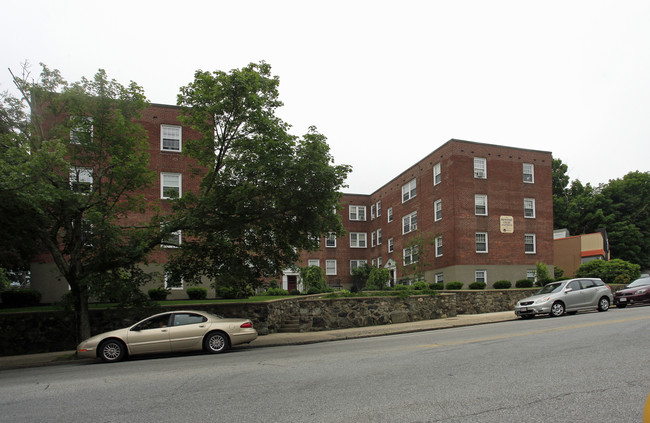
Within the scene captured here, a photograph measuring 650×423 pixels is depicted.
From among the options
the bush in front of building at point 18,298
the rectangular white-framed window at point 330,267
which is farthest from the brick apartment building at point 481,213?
the bush in front of building at point 18,298

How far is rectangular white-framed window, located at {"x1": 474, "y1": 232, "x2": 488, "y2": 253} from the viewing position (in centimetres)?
3750

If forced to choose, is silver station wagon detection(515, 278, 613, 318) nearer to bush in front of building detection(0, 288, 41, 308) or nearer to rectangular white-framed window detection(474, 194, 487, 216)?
rectangular white-framed window detection(474, 194, 487, 216)

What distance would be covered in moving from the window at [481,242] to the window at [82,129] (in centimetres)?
2814

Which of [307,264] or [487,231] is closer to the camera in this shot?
[487,231]

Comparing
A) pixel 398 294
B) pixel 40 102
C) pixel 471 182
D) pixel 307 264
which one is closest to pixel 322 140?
pixel 40 102

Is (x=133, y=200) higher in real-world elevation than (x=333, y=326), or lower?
higher

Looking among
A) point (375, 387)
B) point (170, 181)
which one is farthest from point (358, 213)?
point (375, 387)

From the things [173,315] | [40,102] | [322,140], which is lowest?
[173,315]

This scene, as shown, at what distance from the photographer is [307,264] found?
4888 centimetres

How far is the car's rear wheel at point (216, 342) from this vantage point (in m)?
15.6

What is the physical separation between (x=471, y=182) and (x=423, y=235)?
18.3 feet

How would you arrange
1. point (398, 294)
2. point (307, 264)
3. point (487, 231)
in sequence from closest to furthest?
1. point (398, 294)
2. point (487, 231)
3. point (307, 264)

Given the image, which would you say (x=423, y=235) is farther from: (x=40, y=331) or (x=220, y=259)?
(x=40, y=331)

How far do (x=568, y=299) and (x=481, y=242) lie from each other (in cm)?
1595
